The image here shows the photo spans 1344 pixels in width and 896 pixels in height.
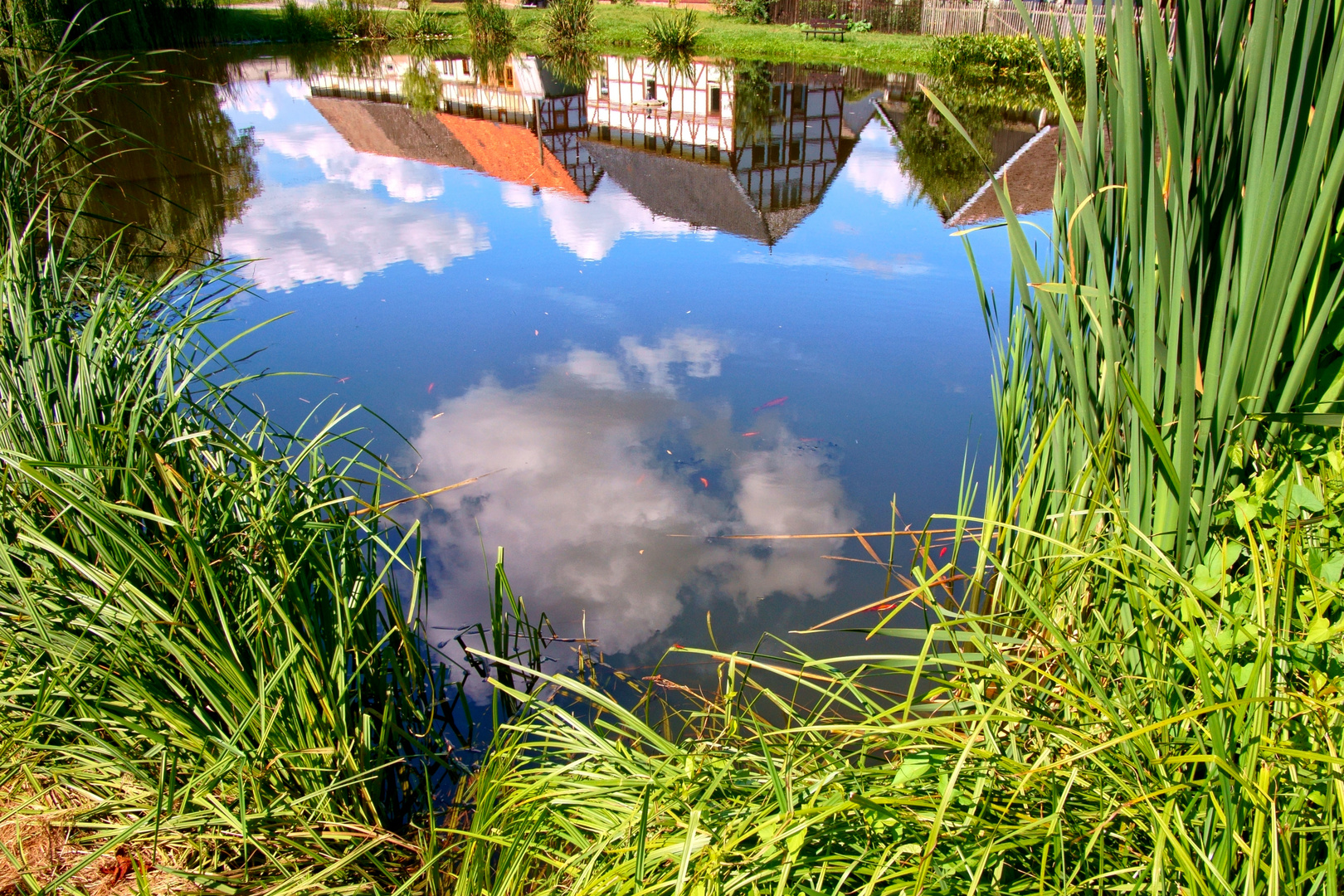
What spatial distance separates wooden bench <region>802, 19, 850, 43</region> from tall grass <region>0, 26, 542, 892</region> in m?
24.6

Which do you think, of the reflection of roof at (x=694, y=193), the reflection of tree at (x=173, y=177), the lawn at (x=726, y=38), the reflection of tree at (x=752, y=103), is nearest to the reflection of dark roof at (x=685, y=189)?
the reflection of roof at (x=694, y=193)

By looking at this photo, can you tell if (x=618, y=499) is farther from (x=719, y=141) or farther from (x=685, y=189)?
(x=719, y=141)

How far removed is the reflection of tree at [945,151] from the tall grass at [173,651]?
7.84 m

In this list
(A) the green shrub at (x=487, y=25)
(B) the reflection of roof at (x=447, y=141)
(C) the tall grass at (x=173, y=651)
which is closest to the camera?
(C) the tall grass at (x=173, y=651)

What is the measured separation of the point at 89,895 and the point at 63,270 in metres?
1.93

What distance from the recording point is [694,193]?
10.6m

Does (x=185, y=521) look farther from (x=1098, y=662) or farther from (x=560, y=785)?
(x=1098, y=662)

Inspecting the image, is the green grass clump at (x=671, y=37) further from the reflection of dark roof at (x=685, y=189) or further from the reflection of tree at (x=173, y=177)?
the reflection of tree at (x=173, y=177)

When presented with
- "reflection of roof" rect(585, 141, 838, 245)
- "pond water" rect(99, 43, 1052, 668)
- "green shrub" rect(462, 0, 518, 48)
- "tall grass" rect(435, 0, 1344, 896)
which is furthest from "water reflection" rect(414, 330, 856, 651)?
"green shrub" rect(462, 0, 518, 48)

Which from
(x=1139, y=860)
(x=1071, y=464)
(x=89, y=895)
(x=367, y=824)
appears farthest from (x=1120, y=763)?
(x=89, y=895)

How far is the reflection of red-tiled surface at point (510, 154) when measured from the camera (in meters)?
10.9

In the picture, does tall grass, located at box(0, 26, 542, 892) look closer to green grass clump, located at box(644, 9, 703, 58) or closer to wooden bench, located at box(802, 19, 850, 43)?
green grass clump, located at box(644, 9, 703, 58)

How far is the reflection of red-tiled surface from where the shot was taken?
10891 millimetres

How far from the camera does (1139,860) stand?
1.37 meters
